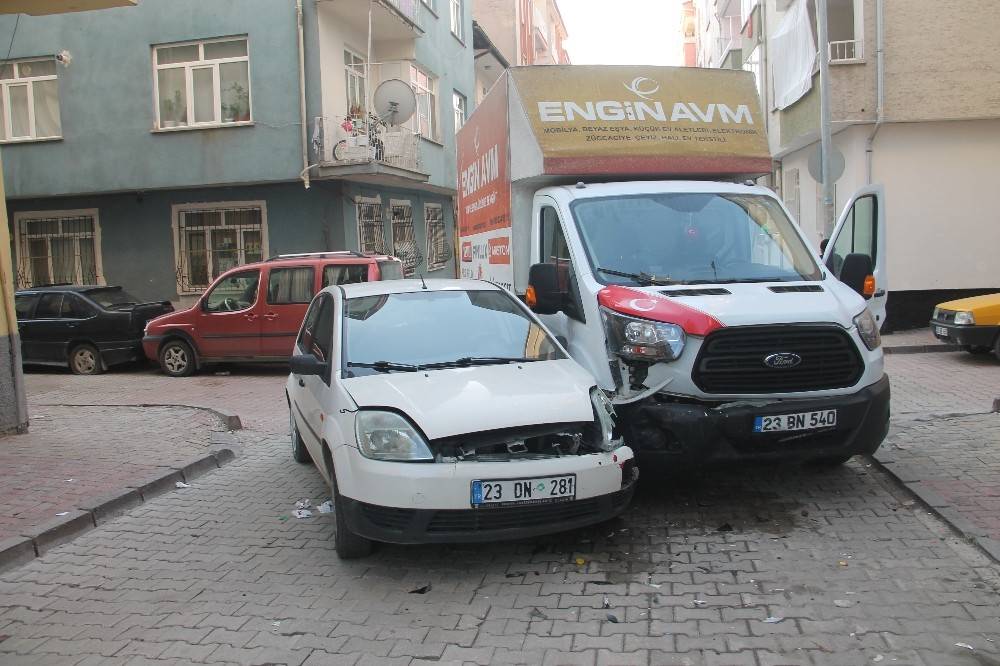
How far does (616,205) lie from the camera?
261 inches

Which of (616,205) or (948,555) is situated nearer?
(948,555)

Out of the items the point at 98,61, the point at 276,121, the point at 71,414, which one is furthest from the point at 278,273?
the point at 98,61

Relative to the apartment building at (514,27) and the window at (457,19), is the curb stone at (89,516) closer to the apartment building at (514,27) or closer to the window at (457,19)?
the window at (457,19)

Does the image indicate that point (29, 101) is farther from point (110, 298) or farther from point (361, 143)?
point (361, 143)

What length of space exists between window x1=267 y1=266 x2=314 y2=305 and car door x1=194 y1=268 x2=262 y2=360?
0.81 ft

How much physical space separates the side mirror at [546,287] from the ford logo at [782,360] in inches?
66.5

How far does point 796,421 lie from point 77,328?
12.9 meters

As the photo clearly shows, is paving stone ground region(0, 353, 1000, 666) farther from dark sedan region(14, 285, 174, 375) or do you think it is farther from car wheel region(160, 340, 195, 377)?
dark sedan region(14, 285, 174, 375)

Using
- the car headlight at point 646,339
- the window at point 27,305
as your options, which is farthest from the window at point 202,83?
the car headlight at point 646,339

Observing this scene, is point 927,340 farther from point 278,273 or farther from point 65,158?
→ point 65,158

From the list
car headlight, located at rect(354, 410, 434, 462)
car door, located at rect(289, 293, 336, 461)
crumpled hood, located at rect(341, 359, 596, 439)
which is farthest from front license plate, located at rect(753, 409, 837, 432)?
car door, located at rect(289, 293, 336, 461)

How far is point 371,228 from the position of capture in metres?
21.1

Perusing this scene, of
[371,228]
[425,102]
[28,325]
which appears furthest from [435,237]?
[28,325]

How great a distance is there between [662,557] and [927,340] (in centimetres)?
1181
